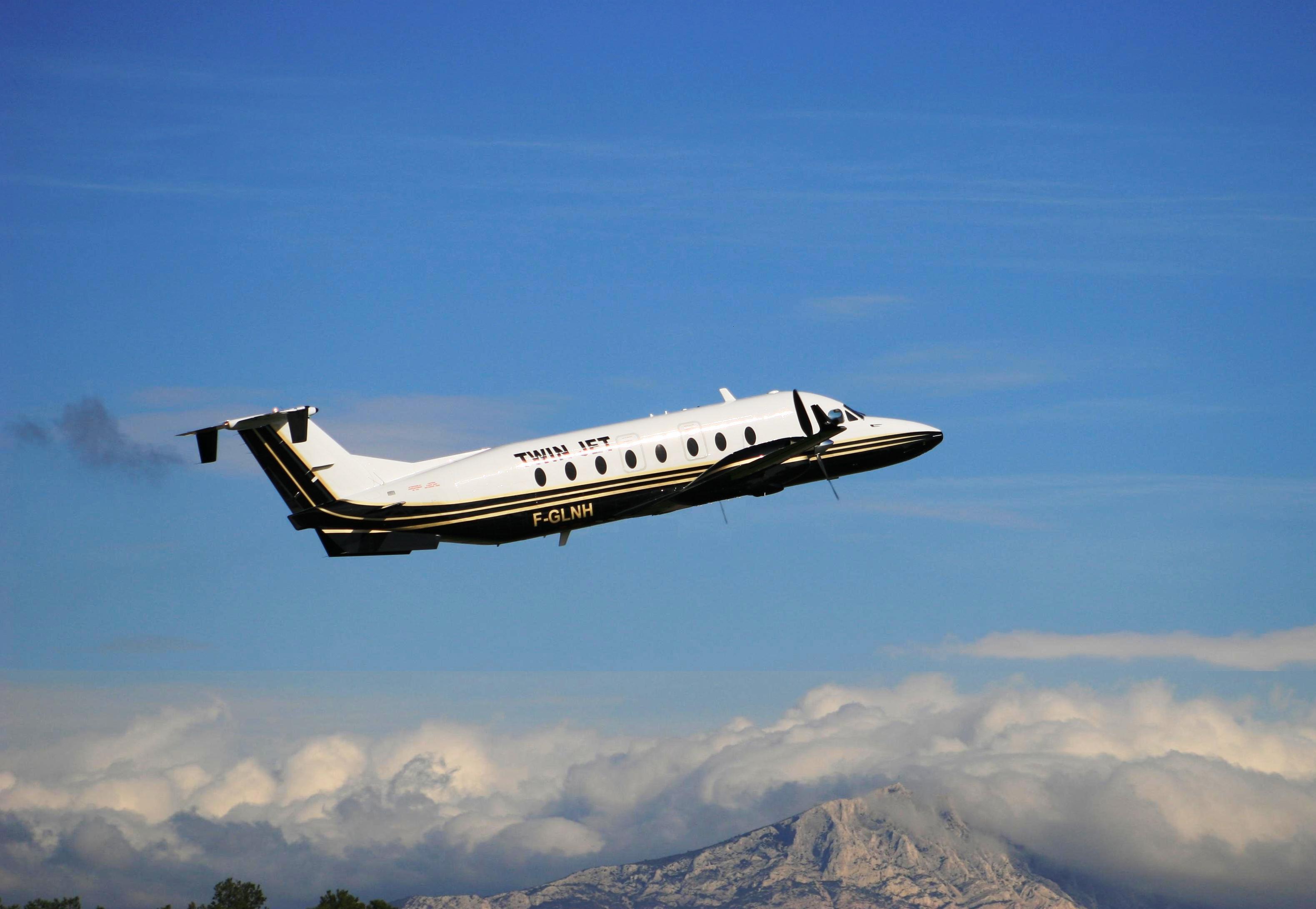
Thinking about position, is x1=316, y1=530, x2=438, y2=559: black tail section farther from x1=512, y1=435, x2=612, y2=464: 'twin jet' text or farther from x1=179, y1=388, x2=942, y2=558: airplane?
x1=512, y1=435, x2=612, y2=464: 'twin jet' text

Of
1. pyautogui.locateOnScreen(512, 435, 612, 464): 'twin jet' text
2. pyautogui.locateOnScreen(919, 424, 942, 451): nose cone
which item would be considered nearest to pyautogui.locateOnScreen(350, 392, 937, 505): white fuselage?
pyautogui.locateOnScreen(512, 435, 612, 464): 'twin jet' text

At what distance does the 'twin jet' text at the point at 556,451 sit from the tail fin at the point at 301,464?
5356 millimetres

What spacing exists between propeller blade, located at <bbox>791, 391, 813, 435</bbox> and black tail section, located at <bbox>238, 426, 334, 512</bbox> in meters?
21.4

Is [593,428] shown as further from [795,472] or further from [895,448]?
[895,448]

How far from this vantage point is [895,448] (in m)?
78.2

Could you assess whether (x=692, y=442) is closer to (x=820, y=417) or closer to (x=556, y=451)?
(x=820, y=417)

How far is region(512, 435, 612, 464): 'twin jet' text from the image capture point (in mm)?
66250

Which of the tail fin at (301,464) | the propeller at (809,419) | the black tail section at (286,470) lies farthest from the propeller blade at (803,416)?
the black tail section at (286,470)

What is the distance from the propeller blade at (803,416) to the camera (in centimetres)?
7044

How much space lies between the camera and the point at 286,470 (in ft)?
216

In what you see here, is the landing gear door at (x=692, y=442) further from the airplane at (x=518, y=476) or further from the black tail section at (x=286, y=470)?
the black tail section at (x=286, y=470)

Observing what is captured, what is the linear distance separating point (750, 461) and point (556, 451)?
9.24 meters

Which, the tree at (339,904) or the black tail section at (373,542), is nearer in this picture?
the black tail section at (373,542)

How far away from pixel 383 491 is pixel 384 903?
14263cm
